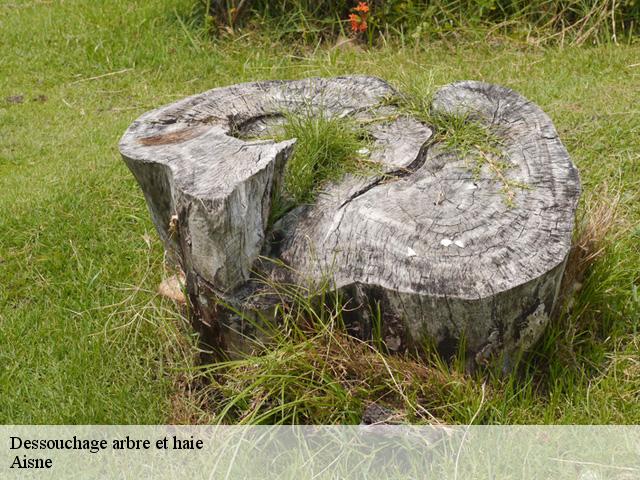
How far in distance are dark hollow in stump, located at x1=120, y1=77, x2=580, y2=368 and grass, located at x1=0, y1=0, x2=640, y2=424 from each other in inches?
6.5

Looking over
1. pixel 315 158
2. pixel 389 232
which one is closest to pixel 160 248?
pixel 315 158

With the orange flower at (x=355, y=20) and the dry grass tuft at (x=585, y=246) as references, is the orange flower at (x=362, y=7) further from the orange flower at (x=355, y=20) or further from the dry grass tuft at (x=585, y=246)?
the dry grass tuft at (x=585, y=246)

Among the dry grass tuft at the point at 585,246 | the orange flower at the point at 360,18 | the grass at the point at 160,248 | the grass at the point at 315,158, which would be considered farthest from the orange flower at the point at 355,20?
the dry grass tuft at the point at 585,246

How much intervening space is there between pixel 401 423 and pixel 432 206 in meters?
0.78

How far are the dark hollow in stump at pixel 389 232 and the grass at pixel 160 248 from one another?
0.16 metres

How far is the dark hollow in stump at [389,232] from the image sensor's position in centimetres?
273

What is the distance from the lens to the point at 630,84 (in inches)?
206

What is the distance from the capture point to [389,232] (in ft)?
9.46

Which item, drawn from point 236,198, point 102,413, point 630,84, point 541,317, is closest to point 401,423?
point 541,317

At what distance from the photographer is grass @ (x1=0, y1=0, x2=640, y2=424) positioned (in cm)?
285

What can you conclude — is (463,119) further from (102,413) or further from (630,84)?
(630,84)

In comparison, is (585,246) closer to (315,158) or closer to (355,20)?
(315,158)

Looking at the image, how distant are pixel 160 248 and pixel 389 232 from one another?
142 centimetres

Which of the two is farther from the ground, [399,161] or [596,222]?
[399,161]
